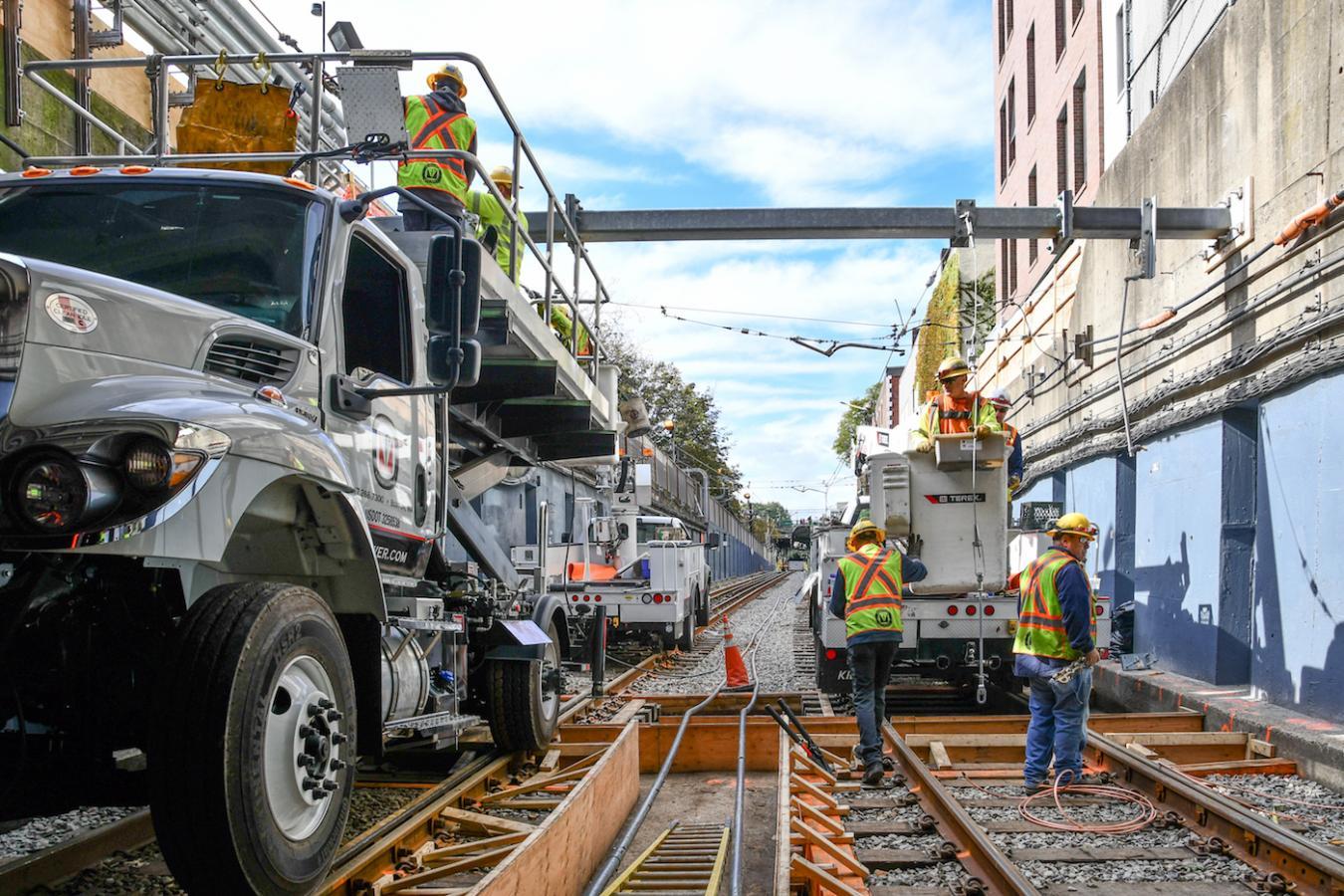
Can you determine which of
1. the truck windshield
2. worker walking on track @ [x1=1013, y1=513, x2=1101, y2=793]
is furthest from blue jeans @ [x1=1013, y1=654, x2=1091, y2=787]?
the truck windshield

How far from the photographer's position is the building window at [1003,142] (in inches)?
1264

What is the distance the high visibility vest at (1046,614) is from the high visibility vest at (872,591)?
3.00 ft

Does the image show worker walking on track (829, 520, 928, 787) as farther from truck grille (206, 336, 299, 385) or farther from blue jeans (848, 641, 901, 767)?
truck grille (206, 336, 299, 385)

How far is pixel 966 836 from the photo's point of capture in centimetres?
626

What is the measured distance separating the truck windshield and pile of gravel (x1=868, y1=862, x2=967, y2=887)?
3.79 meters

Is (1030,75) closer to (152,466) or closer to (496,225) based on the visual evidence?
(496,225)

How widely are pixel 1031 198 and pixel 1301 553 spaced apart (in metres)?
19.1

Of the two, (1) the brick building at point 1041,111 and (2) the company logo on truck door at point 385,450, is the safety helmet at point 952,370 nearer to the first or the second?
(2) the company logo on truck door at point 385,450

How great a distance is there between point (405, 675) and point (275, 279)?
2.05 m

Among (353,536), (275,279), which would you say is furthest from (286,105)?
(353,536)

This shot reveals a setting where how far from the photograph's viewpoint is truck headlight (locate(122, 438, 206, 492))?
3521 mm

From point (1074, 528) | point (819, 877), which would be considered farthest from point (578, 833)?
point (1074, 528)

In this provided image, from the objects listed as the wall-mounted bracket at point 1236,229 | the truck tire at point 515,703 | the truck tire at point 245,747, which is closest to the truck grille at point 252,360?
the truck tire at point 245,747

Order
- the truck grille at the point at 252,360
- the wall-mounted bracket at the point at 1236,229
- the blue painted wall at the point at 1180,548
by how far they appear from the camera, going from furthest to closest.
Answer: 1. the blue painted wall at the point at 1180,548
2. the wall-mounted bracket at the point at 1236,229
3. the truck grille at the point at 252,360
